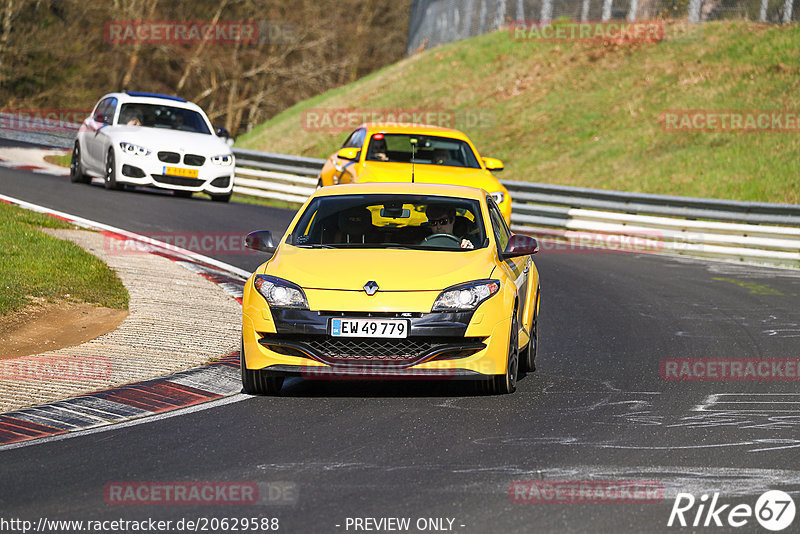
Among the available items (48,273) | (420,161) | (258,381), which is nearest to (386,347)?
→ (258,381)

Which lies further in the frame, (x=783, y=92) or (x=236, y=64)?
(x=236, y=64)

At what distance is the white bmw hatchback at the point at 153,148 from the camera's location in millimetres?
21953

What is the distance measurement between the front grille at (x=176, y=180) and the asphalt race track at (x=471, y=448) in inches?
449

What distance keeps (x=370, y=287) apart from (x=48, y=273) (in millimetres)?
5882

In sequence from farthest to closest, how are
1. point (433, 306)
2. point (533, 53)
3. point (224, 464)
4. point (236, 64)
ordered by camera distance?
point (236, 64) < point (533, 53) < point (433, 306) < point (224, 464)

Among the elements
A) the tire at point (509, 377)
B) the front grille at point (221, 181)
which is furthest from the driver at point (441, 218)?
the front grille at point (221, 181)

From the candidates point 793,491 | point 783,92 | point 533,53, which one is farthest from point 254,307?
point 533,53

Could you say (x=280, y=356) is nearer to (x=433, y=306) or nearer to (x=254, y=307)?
(x=254, y=307)

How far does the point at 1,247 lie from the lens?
568 inches

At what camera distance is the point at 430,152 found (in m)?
18.1

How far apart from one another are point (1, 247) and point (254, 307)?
21.6 ft

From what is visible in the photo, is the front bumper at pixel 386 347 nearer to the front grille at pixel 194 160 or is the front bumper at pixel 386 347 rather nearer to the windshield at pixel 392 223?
the windshield at pixel 392 223

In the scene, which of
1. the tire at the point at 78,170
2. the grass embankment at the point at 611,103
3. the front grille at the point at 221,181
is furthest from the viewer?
the grass embankment at the point at 611,103

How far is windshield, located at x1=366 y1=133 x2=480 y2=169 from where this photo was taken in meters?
17.9
